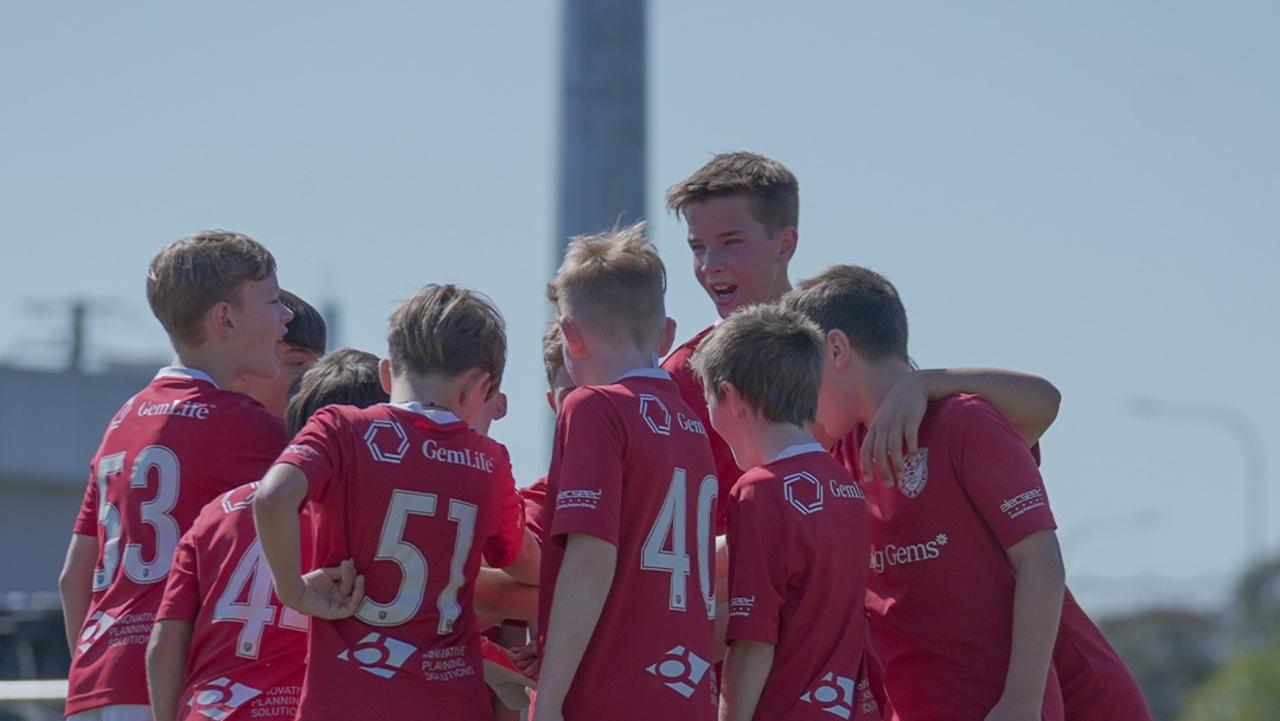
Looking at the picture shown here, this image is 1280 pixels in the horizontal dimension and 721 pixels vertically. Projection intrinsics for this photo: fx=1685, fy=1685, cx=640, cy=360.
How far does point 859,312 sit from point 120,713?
239 cm

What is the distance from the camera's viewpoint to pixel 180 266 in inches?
203

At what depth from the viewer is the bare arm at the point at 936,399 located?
4512mm

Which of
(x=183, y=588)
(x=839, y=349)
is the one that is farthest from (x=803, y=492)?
(x=183, y=588)

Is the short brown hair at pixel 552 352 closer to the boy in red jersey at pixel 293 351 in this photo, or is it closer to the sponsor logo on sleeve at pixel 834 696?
the boy in red jersey at pixel 293 351

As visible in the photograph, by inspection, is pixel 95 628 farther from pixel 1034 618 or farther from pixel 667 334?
pixel 1034 618

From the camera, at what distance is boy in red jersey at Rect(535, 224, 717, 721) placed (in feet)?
13.4

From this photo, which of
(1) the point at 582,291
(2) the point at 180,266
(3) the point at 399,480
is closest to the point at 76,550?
(2) the point at 180,266

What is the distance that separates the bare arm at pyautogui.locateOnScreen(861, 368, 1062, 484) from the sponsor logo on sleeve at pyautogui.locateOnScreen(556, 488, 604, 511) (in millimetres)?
866

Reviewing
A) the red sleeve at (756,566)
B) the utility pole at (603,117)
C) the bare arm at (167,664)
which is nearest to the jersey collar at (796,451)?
the red sleeve at (756,566)

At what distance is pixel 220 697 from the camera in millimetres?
4473

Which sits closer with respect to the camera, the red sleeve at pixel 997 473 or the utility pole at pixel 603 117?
the red sleeve at pixel 997 473

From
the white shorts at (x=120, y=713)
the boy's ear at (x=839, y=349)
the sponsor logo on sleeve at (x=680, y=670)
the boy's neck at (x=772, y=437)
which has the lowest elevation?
the white shorts at (x=120, y=713)

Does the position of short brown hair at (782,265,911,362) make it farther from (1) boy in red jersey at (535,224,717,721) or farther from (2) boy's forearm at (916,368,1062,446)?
(1) boy in red jersey at (535,224,717,721)

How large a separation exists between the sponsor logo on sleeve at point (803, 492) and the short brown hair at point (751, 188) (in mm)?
1397
